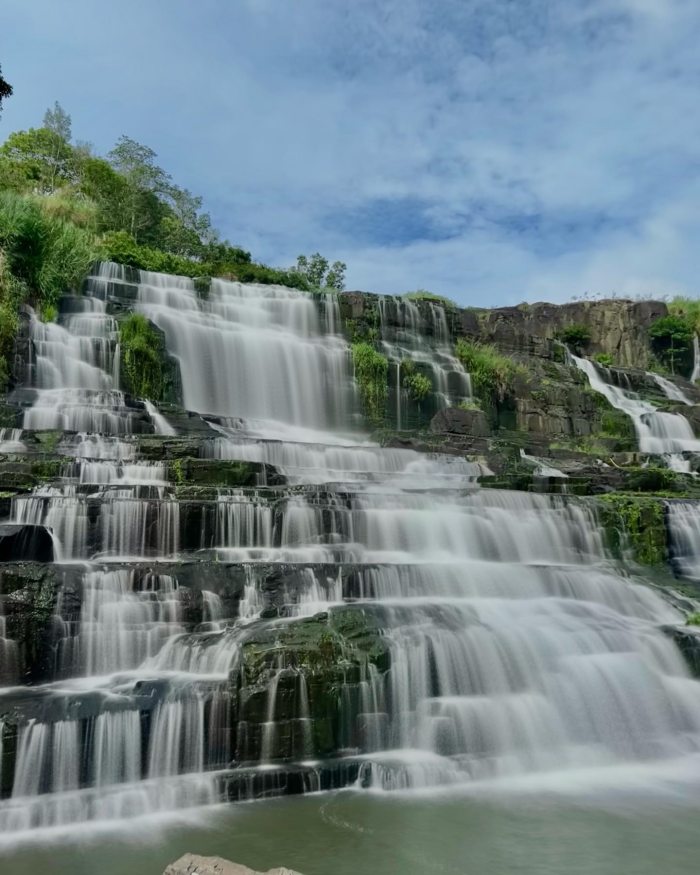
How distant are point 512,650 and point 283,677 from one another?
2.47 m

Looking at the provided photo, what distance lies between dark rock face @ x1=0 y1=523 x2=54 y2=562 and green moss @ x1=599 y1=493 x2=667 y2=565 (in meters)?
8.03

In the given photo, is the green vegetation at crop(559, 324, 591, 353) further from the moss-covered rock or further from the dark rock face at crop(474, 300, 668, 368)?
the moss-covered rock

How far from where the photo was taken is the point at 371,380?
66.8ft

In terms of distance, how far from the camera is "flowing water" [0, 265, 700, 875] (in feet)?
16.6

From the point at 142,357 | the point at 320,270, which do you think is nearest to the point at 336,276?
the point at 320,270

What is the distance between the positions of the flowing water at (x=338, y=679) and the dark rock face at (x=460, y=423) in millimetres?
6679

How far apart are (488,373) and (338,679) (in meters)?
16.9

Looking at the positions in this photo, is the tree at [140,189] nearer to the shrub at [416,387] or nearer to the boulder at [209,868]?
the shrub at [416,387]

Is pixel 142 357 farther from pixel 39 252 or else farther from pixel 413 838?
pixel 413 838

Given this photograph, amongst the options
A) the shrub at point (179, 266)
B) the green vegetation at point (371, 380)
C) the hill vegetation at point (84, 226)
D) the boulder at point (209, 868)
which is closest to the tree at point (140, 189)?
the hill vegetation at point (84, 226)

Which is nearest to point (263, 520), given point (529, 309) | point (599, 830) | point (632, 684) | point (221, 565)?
point (221, 565)

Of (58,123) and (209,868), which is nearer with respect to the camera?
(209,868)

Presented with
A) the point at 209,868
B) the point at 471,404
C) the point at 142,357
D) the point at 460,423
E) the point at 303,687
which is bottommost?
the point at 209,868

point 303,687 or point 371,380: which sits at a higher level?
point 371,380
